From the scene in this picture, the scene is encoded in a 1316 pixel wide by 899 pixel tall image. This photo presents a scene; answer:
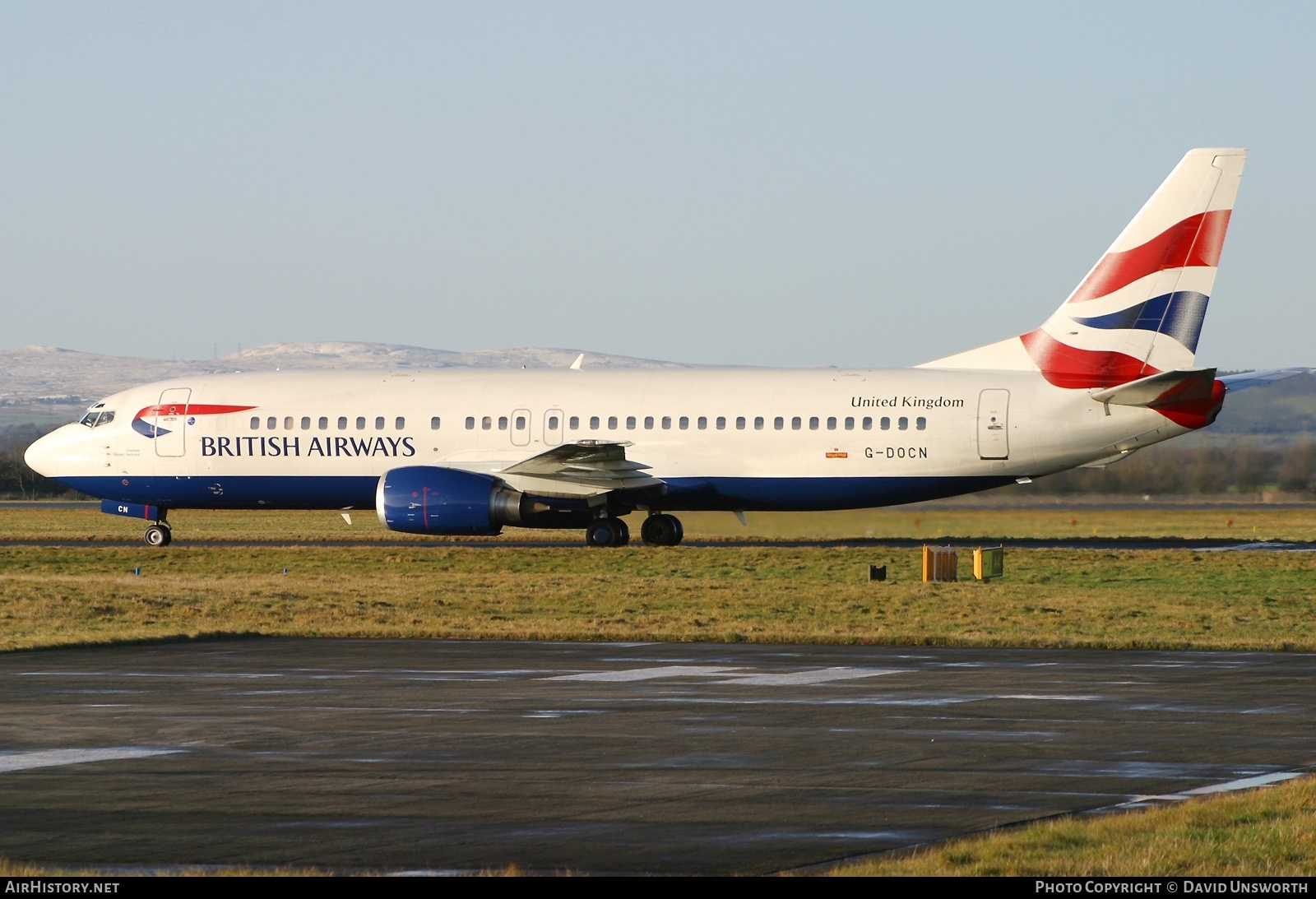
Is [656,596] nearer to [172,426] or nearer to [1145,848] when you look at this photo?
[172,426]

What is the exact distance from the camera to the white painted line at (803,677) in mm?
19078

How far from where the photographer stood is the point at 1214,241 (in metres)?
39.3

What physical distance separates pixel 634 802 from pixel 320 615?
17.4 m

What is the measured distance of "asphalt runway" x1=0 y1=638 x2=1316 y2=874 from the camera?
10398 millimetres

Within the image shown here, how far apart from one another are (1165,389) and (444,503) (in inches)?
632

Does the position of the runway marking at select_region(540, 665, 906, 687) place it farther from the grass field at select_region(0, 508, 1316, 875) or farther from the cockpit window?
the cockpit window

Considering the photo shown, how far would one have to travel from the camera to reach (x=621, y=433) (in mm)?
42188

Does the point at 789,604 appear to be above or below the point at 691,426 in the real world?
below

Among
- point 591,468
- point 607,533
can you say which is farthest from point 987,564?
point 607,533

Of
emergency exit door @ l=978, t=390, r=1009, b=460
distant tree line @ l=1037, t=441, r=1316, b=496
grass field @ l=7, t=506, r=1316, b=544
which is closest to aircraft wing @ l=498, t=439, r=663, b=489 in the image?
grass field @ l=7, t=506, r=1316, b=544

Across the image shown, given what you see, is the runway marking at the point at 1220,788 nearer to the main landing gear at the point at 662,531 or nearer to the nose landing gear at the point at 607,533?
the nose landing gear at the point at 607,533

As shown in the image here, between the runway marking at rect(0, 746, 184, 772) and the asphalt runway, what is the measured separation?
0.14 feet

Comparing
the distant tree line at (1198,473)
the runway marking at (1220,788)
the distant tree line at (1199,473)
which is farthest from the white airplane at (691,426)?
the runway marking at (1220,788)

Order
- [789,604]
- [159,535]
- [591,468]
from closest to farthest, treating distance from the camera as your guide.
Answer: [789,604], [591,468], [159,535]
